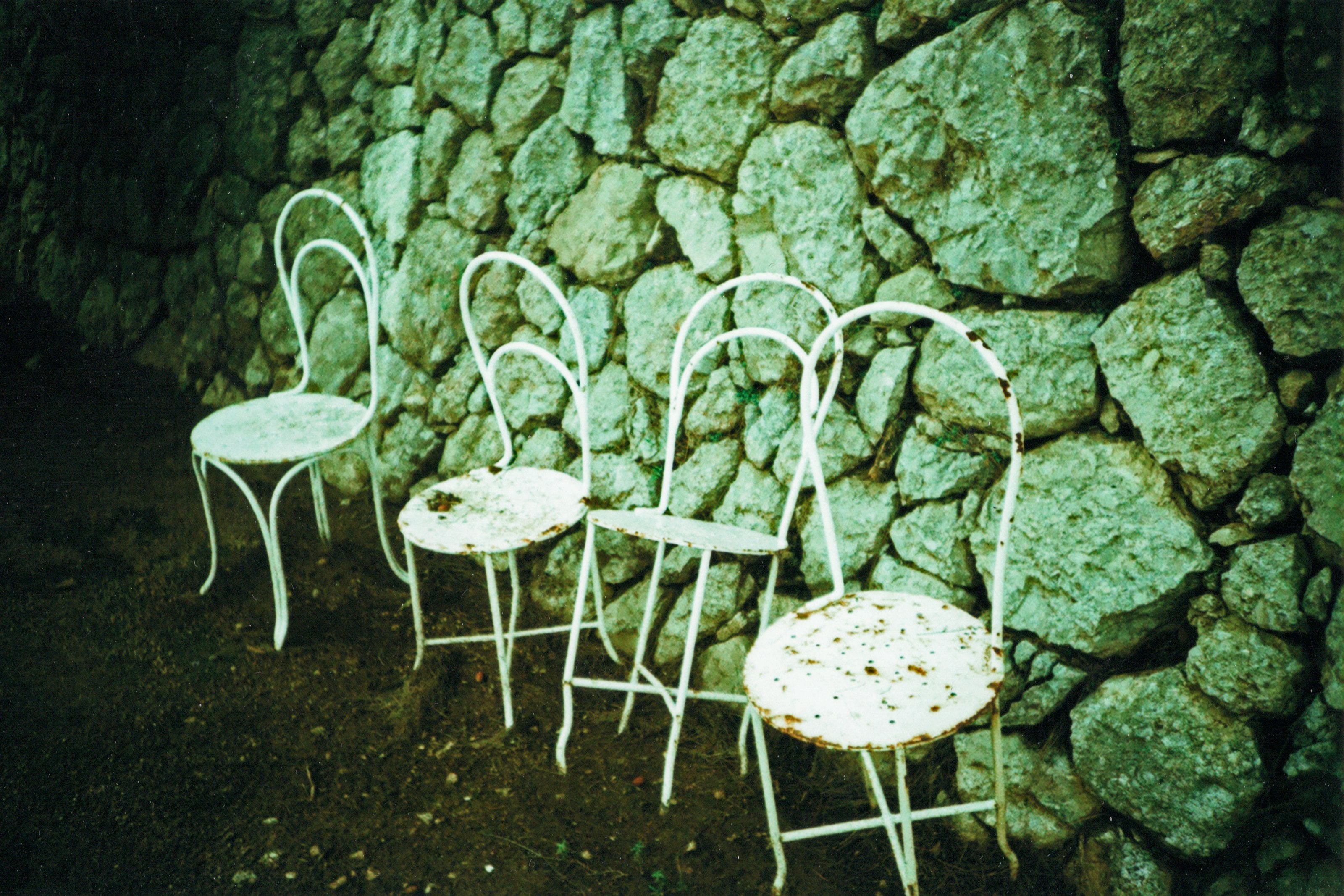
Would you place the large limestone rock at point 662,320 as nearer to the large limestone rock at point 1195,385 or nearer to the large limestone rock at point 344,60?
the large limestone rock at point 1195,385

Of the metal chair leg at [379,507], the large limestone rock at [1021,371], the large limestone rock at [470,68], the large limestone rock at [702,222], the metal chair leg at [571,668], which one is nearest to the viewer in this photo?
the large limestone rock at [1021,371]

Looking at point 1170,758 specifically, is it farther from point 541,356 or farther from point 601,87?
point 601,87

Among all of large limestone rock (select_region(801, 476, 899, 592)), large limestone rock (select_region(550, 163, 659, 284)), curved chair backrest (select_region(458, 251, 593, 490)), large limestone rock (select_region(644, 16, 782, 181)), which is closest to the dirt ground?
large limestone rock (select_region(801, 476, 899, 592))

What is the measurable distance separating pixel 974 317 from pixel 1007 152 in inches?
13.7

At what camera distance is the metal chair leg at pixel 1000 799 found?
1687 millimetres

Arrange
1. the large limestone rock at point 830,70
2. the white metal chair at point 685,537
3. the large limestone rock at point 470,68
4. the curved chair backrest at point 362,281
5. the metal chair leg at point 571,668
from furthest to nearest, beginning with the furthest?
the large limestone rock at point 470,68 < the curved chair backrest at point 362,281 < the metal chair leg at point 571,668 < the large limestone rock at point 830,70 < the white metal chair at point 685,537

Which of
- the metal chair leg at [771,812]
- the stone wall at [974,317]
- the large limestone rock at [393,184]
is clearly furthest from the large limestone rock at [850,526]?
the large limestone rock at [393,184]

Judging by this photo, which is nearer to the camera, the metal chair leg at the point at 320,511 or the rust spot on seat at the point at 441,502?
the rust spot on seat at the point at 441,502

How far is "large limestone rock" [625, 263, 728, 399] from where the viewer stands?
2.43 metres

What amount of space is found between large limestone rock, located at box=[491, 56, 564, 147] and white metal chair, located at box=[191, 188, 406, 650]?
0.59 m

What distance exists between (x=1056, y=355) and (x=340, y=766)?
1962mm

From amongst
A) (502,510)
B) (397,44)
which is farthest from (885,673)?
(397,44)

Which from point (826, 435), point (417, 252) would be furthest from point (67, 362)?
point (826, 435)

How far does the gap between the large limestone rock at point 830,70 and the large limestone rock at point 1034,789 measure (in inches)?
60.5
